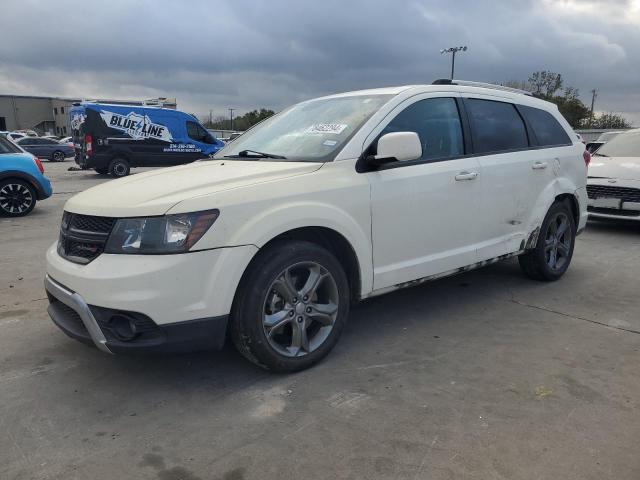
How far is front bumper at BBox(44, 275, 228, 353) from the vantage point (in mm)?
2877

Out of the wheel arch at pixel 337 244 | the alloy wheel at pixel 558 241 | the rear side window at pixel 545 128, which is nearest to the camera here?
the wheel arch at pixel 337 244

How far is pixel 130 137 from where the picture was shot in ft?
63.0

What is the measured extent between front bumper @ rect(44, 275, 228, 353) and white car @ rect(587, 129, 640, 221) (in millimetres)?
7200

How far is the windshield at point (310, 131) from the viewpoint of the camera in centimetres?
370

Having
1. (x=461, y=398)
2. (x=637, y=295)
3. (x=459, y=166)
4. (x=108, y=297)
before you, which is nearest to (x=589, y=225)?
(x=637, y=295)

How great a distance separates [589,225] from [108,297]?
8615 millimetres

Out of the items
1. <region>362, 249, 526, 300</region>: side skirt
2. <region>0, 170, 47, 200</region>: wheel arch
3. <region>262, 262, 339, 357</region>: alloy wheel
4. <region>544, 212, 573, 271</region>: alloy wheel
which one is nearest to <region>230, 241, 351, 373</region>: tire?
<region>262, 262, 339, 357</region>: alloy wheel

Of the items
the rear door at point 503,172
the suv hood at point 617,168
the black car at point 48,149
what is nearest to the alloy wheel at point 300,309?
the rear door at point 503,172

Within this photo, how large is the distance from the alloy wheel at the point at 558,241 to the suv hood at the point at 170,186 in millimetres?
2966

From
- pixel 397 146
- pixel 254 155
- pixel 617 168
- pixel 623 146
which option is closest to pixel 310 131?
pixel 254 155

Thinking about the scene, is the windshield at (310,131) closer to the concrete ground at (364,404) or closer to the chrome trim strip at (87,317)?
the concrete ground at (364,404)

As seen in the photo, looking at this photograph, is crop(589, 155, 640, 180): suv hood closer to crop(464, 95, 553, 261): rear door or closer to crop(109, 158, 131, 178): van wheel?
crop(464, 95, 553, 261): rear door

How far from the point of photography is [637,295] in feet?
16.8

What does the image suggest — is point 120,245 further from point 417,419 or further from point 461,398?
point 461,398
